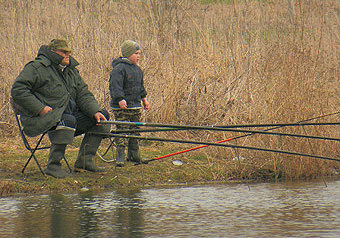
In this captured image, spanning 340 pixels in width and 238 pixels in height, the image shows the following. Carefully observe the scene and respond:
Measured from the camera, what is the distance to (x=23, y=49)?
11.6 metres

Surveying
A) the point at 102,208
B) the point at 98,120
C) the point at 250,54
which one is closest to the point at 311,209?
the point at 102,208

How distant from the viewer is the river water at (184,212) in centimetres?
527

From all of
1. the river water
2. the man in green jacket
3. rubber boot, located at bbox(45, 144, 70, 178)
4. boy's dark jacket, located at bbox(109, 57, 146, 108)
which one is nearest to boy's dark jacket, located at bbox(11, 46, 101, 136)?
the man in green jacket

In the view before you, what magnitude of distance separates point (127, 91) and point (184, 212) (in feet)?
9.07

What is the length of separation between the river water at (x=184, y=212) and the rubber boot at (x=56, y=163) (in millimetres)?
438

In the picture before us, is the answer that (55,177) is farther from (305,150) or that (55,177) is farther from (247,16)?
(247,16)

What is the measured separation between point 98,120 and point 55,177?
819mm

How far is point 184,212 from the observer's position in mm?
6117

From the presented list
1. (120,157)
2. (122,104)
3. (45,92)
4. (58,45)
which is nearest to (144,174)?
(120,157)

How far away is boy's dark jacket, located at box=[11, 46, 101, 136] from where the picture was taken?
7180 millimetres

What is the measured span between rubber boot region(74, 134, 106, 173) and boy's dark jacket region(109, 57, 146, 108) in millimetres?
632

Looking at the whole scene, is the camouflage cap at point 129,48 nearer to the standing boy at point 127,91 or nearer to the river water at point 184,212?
the standing boy at point 127,91

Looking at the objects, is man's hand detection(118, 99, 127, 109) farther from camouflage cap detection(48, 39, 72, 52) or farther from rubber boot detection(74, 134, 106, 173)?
camouflage cap detection(48, 39, 72, 52)

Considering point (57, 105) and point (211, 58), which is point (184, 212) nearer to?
point (57, 105)
